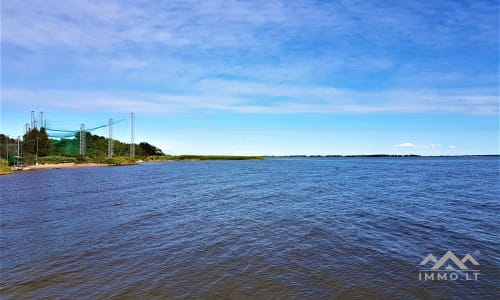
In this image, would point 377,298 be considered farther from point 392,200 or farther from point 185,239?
point 392,200

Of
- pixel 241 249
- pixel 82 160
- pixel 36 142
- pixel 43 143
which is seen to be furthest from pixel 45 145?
pixel 241 249

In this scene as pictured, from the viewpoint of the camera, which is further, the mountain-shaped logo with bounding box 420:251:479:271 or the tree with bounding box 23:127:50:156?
the tree with bounding box 23:127:50:156

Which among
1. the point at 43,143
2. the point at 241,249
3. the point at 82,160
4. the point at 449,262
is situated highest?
the point at 43,143

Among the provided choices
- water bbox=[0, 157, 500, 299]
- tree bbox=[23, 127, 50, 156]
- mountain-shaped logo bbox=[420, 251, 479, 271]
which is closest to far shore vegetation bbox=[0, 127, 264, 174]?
tree bbox=[23, 127, 50, 156]

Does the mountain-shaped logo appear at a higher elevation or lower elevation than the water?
lower

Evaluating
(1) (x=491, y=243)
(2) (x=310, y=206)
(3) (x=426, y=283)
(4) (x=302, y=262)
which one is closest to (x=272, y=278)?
(4) (x=302, y=262)

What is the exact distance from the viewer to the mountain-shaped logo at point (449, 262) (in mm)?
12000

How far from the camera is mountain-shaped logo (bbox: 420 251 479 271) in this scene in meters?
12.0

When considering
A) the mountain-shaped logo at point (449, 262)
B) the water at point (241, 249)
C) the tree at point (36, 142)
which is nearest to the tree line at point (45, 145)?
the tree at point (36, 142)

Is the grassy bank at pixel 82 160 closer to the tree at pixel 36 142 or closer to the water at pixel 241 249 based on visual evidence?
the tree at pixel 36 142

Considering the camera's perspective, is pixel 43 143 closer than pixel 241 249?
No

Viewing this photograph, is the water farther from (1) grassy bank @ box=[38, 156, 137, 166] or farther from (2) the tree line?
(1) grassy bank @ box=[38, 156, 137, 166]

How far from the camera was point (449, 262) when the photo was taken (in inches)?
498

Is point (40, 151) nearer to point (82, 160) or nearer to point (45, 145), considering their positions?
point (45, 145)
